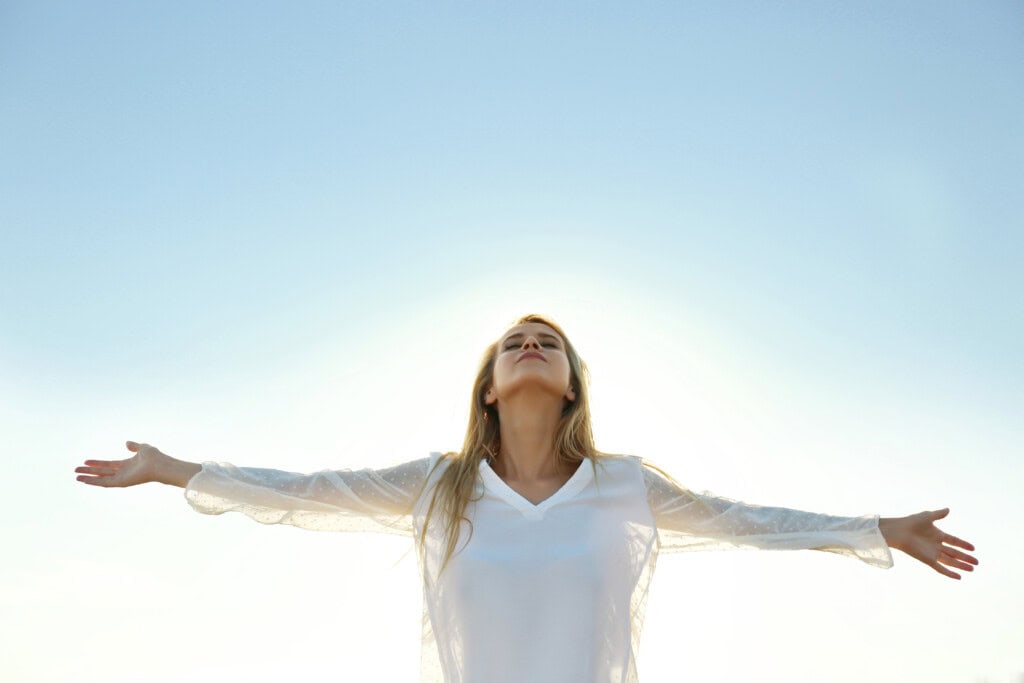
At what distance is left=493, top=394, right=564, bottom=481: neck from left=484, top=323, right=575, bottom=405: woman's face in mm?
71

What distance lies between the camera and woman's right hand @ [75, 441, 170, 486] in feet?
16.6

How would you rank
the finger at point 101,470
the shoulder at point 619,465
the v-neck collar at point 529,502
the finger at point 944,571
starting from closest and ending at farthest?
the finger at point 944,571 → the finger at point 101,470 → the v-neck collar at point 529,502 → the shoulder at point 619,465

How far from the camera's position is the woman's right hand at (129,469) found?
5051 mm

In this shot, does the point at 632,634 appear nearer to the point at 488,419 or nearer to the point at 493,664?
the point at 493,664

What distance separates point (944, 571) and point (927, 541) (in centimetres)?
16

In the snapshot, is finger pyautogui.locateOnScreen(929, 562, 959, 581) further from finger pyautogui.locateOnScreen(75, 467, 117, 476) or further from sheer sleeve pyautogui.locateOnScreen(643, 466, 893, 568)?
finger pyautogui.locateOnScreen(75, 467, 117, 476)

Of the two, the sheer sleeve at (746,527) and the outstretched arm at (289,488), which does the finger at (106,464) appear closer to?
the outstretched arm at (289,488)

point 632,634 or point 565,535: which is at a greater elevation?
point 565,535

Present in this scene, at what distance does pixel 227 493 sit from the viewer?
17.2 ft

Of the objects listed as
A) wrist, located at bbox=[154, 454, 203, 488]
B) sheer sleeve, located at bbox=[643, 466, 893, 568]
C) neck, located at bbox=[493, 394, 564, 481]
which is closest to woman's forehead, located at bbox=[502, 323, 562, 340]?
neck, located at bbox=[493, 394, 564, 481]

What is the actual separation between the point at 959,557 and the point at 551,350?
2292 millimetres

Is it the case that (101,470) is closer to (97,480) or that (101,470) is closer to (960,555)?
(97,480)

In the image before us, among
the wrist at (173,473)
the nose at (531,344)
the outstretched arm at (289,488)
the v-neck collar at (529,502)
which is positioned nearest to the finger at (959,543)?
the v-neck collar at (529,502)

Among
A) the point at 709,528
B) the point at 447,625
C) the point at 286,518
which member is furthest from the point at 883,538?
the point at 286,518
